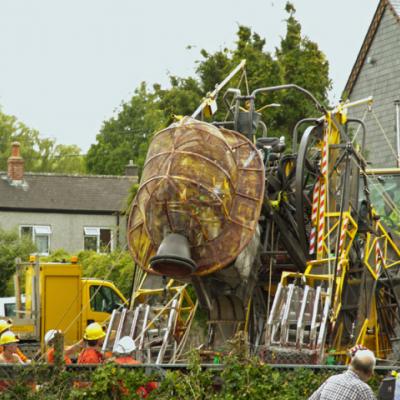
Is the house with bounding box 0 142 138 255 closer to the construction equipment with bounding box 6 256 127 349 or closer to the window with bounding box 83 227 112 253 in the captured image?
the window with bounding box 83 227 112 253

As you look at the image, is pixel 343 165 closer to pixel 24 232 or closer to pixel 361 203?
pixel 361 203

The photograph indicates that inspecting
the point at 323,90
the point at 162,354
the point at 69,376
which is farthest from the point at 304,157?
the point at 323,90

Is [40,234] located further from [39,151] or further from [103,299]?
[39,151]

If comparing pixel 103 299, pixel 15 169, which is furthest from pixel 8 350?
pixel 15 169

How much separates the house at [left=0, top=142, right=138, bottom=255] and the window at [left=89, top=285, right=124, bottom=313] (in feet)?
84.8

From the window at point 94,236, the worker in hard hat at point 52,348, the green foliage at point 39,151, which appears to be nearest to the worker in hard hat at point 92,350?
the worker in hard hat at point 52,348

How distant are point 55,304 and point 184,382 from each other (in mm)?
11297

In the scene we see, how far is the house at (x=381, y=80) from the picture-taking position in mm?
38250

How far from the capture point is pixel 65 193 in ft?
173

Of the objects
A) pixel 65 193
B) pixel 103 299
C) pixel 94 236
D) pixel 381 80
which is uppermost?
pixel 381 80

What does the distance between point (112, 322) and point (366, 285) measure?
3.44m

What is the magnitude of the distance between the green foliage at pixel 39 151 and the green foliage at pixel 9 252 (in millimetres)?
43281

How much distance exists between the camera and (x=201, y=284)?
666 inches

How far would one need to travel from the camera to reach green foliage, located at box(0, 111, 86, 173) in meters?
89.4
